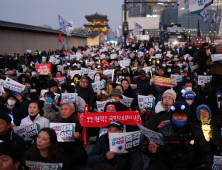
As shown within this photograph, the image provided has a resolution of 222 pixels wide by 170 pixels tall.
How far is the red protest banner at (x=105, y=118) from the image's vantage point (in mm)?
4551

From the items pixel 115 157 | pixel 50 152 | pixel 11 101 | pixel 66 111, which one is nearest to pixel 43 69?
pixel 11 101

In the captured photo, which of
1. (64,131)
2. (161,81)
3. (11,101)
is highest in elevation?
(161,81)

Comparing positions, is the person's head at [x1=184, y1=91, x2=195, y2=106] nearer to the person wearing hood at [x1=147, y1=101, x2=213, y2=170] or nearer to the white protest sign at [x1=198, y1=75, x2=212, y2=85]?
the person wearing hood at [x1=147, y1=101, x2=213, y2=170]

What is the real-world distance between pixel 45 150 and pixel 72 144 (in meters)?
1.10

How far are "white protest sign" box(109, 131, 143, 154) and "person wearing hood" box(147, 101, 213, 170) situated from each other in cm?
25

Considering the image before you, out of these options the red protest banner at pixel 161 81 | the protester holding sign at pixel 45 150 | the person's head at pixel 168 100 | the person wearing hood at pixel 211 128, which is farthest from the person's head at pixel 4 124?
the red protest banner at pixel 161 81

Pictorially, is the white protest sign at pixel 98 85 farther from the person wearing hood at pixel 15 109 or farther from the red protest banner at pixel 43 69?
the red protest banner at pixel 43 69

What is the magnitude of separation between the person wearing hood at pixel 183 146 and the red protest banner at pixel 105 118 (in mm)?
1354

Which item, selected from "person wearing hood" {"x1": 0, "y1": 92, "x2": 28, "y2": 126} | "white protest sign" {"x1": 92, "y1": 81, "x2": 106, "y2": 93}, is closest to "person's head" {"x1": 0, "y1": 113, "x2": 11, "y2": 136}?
"person wearing hood" {"x1": 0, "y1": 92, "x2": 28, "y2": 126}

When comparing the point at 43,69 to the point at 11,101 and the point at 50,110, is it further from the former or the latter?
the point at 50,110

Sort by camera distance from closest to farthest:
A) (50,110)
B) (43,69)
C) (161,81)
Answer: (50,110) → (161,81) → (43,69)

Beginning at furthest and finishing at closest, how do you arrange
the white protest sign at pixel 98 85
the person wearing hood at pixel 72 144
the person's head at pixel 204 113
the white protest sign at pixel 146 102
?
1. the white protest sign at pixel 98 85
2. the white protest sign at pixel 146 102
3. the person's head at pixel 204 113
4. the person wearing hood at pixel 72 144

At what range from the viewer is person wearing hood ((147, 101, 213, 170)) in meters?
3.12

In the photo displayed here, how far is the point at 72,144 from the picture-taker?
4461 millimetres
